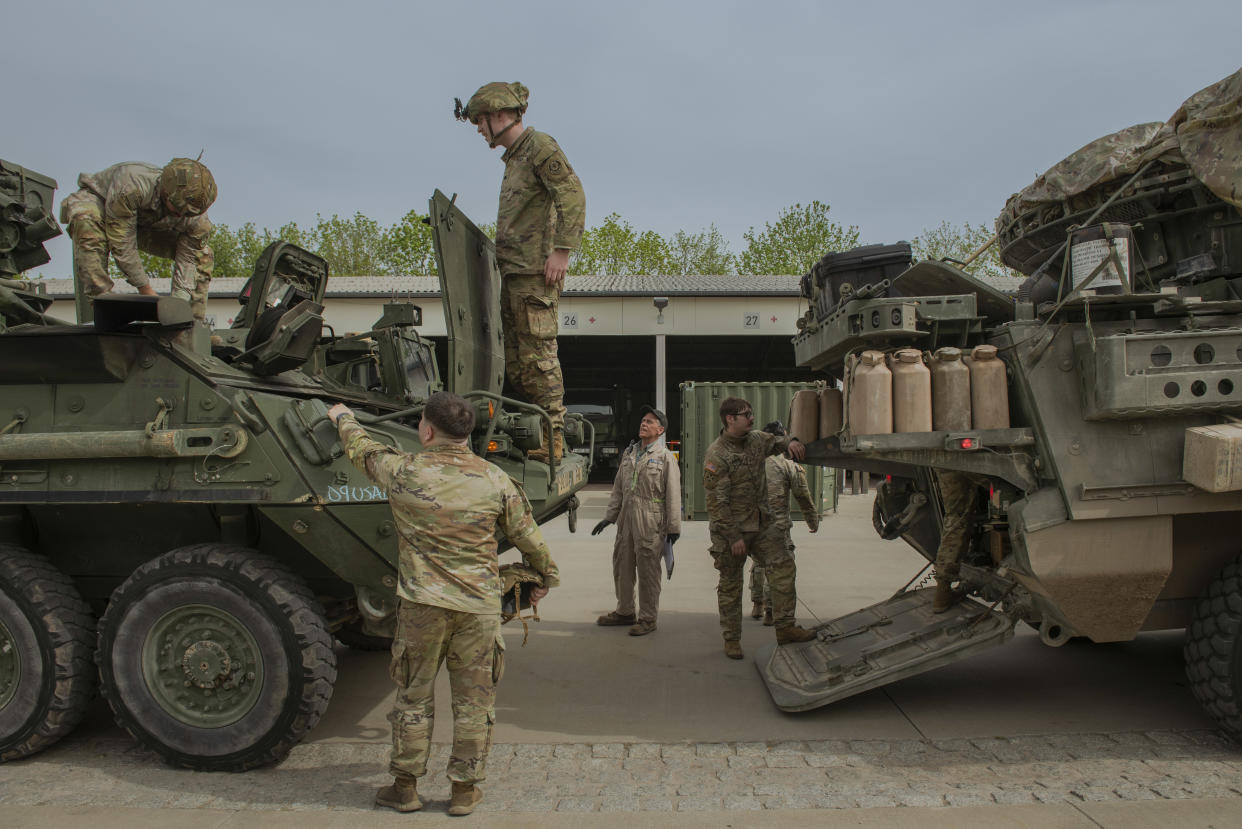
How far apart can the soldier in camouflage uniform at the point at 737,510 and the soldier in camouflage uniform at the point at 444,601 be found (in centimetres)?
242

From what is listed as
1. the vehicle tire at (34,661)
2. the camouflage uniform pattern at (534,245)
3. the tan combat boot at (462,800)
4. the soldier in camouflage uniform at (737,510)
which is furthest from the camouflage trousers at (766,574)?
the vehicle tire at (34,661)

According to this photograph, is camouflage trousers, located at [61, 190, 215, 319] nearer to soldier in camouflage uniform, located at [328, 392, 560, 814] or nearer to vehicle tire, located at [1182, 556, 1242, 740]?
soldier in camouflage uniform, located at [328, 392, 560, 814]

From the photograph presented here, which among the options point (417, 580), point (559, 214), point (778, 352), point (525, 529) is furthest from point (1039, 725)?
point (778, 352)

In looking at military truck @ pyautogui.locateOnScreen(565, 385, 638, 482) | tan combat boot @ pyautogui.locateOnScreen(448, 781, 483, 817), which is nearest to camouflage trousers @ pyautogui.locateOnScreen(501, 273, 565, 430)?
tan combat boot @ pyautogui.locateOnScreen(448, 781, 483, 817)

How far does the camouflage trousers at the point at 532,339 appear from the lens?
5168 mm

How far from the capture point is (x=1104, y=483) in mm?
3979

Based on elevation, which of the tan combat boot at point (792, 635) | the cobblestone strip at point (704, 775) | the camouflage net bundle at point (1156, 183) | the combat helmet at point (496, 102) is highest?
the combat helmet at point (496, 102)

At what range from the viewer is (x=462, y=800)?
345 centimetres

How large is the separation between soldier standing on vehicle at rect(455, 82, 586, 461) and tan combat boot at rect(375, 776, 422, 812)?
1.93 meters

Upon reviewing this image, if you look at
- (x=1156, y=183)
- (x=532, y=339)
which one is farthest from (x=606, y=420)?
(x=1156, y=183)

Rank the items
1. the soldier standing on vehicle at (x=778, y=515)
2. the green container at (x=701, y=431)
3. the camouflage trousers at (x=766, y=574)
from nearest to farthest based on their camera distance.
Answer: the camouflage trousers at (x=766, y=574), the soldier standing on vehicle at (x=778, y=515), the green container at (x=701, y=431)

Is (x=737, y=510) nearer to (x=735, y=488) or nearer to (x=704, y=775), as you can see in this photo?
(x=735, y=488)

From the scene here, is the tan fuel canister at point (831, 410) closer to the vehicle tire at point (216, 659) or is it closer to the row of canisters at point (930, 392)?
the row of canisters at point (930, 392)

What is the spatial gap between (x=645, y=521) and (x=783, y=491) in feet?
3.41
